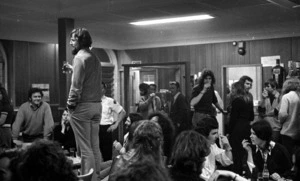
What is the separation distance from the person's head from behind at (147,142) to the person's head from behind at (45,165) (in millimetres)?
1258

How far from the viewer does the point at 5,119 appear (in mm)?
4980

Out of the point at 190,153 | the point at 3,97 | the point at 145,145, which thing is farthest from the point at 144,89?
the point at 190,153

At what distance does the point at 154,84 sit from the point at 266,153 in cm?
278

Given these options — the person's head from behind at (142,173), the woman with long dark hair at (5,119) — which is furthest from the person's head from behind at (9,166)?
the woman with long dark hair at (5,119)

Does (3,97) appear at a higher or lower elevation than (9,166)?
higher

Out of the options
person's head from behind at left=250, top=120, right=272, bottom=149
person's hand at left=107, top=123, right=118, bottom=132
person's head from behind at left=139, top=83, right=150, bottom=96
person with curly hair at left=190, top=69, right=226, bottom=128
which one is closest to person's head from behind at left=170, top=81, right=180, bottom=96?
person's head from behind at left=139, top=83, right=150, bottom=96

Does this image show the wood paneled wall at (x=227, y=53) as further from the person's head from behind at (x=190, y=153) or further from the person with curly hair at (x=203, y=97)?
the person's head from behind at (x=190, y=153)

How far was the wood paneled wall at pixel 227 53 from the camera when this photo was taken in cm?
778

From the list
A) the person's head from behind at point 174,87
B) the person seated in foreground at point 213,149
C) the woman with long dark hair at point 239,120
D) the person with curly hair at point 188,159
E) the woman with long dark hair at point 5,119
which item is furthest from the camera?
the person's head from behind at point 174,87

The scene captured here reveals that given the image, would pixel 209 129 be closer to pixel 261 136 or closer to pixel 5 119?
pixel 261 136

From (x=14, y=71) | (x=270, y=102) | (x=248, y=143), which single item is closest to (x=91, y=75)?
(x=248, y=143)

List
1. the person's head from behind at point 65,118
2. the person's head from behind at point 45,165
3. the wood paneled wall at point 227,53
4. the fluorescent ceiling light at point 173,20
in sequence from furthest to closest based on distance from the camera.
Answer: the wood paneled wall at point 227,53 → the fluorescent ceiling light at point 173,20 → the person's head from behind at point 65,118 → the person's head from behind at point 45,165

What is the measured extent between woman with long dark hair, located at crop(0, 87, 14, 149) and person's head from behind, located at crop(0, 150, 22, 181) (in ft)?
9.22

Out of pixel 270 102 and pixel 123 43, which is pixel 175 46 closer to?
pixel 123 43
